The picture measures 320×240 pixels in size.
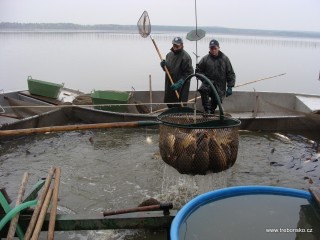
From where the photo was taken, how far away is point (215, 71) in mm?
7383

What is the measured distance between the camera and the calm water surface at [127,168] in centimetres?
514

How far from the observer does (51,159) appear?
6730mm

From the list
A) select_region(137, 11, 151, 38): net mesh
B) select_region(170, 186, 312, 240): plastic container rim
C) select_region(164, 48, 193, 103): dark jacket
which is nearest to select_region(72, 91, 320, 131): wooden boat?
select_region(164, 48, 193, 103): dark jacket

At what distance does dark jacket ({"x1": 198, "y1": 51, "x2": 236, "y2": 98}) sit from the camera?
7363mm

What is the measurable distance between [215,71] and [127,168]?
2872 mm

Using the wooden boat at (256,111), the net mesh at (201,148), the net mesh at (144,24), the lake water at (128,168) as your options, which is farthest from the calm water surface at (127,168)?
the net mesh at (144,24)

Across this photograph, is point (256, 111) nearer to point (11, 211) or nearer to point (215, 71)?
point (215, 71)

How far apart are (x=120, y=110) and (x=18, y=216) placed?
634 centimetres

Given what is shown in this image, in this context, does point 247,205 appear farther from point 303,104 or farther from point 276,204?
point 303,104

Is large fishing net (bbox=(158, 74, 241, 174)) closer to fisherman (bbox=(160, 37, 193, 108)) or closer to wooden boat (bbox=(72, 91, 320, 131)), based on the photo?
wooden boat (bbox=(72, 91, 320, 131))

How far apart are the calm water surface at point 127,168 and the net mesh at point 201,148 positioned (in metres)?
0.95

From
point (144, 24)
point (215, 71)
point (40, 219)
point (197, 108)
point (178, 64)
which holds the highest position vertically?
point (144, 24)

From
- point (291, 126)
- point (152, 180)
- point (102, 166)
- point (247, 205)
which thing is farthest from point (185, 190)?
point (291, 126)

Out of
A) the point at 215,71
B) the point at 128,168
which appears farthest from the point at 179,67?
the point at 128,168
